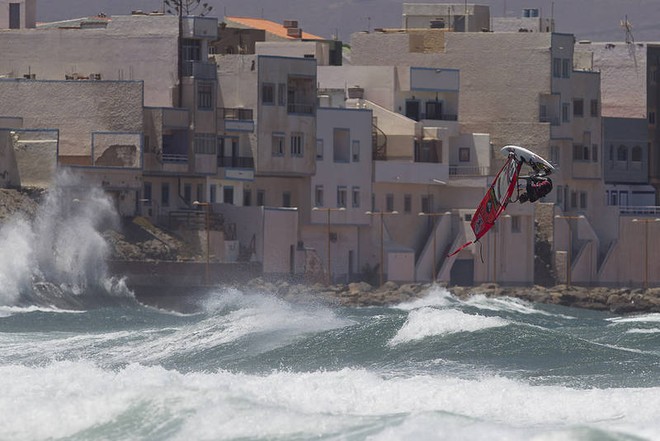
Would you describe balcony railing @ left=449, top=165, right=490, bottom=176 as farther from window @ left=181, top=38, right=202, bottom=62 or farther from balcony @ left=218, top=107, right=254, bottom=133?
window @ left=181, top=38, right=202, bottom=62

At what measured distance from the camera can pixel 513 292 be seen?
96.8 m

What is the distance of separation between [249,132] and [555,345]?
26.2 m

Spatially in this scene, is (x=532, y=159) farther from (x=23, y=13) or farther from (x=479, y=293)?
(x=23, y=13)

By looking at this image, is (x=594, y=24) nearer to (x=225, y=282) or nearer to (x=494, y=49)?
(x=494, y=49)

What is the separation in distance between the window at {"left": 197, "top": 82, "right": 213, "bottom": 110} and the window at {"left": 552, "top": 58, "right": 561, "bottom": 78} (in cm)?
1657

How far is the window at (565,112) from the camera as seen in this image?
104 metres

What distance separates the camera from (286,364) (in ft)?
216

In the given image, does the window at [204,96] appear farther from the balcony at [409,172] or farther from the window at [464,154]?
the window at [464,154]

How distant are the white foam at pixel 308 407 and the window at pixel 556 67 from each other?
4713cm

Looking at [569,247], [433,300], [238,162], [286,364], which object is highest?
[238,162]

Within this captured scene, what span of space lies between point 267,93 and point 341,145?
3.61 meters

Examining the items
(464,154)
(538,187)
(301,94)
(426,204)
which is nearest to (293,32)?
(464,154)

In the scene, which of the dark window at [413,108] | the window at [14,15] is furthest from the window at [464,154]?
the window at [14,15]

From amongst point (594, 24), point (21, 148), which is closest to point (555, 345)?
point (21, 148)
